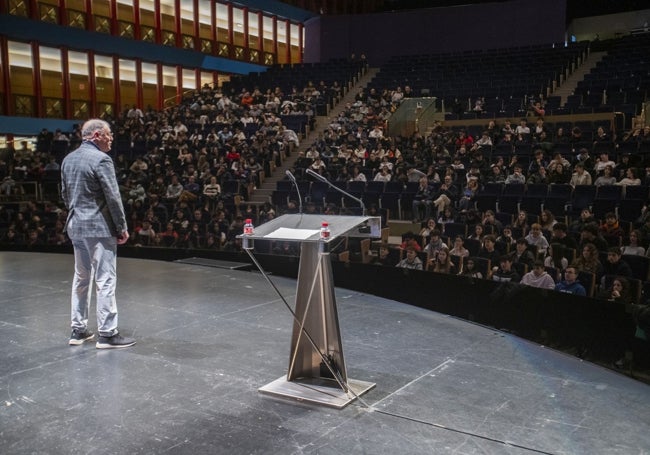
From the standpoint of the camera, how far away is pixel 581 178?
8.51 m

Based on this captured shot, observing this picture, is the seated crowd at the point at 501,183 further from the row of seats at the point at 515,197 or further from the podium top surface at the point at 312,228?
the podium top surface at the point at 312,228

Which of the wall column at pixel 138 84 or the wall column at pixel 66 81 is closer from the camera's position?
the wall column at pixel 66 81

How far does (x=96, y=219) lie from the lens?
3.80 m

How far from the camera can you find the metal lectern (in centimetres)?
309

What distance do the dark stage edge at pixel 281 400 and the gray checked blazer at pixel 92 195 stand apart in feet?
2.57

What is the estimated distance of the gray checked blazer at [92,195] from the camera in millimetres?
3760

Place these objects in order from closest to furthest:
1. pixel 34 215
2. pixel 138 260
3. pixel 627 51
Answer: pixel 138 260 → pixel 34 215 → pixel 627 51

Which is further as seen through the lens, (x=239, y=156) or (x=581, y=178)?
(x=239, y=156)

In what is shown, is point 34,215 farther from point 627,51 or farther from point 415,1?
point 415,1

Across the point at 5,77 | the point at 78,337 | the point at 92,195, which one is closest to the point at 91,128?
the point at 92,195

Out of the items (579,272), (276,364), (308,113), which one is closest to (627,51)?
(308,113)

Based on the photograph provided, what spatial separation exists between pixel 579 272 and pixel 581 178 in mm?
3554

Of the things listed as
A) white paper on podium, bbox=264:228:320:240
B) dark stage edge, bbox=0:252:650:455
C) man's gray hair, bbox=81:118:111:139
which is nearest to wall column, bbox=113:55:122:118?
dark stage edge, bbox=0:252:650:455

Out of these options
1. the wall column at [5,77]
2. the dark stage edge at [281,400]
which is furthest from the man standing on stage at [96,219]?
the wall column at [5,77]
